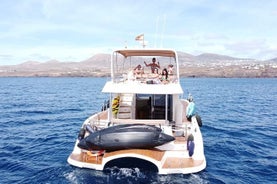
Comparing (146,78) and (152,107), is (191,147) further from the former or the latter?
(146,78)

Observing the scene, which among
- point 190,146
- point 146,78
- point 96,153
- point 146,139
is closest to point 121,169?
point 96,153

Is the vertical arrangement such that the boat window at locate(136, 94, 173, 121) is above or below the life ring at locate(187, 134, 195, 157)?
above

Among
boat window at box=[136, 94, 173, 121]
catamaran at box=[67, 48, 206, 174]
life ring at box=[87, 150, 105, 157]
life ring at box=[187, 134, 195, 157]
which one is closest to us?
catamaran at box=[67, 48, 206, 174]

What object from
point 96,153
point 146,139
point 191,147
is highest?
point 146,139

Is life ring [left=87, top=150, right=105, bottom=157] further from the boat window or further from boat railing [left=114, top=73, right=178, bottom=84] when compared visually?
boat railing [left=114, top=73, right=178, bottom=84]

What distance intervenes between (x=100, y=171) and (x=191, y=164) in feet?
13.3

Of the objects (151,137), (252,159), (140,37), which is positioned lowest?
(252,159)

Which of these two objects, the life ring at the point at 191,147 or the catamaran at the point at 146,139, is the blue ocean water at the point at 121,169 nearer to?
the catamaran at the point at 146,139

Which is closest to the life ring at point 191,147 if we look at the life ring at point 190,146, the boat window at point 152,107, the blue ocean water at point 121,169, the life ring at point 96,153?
the life ring at point 190,146

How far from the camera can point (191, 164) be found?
40.9 feet

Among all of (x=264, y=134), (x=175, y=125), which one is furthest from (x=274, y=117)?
(x=175, y=125)

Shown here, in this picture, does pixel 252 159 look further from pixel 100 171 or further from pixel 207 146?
pixel 100 171

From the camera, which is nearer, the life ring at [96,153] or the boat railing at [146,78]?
the life ring at [96,153]

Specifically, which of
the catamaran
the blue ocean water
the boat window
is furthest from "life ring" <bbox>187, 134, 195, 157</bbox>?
the boat window
